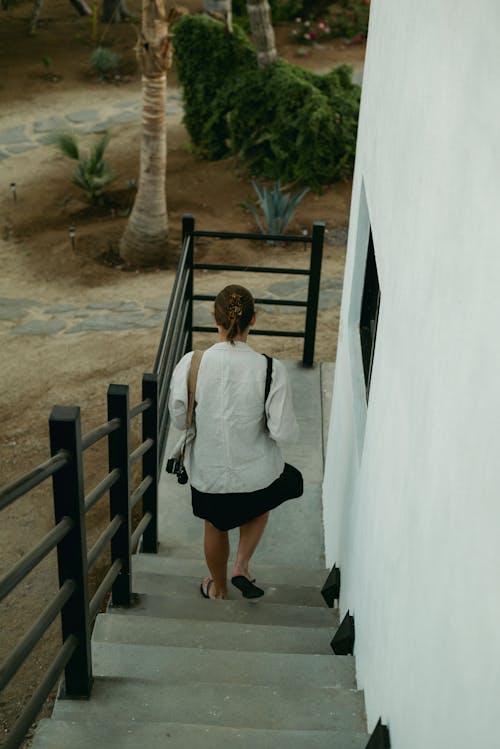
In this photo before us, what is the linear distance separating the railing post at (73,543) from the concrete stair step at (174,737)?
198mm

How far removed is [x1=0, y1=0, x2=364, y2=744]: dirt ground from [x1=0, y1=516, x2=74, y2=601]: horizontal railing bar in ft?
6.32

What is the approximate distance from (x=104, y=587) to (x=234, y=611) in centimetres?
99

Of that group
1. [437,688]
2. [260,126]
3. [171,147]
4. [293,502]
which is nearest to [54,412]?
[437,688]

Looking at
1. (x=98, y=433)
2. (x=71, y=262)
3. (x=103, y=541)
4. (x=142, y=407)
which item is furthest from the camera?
(x=71, y=262)

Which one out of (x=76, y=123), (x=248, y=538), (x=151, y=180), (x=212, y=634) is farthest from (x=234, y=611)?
(x=76, y=123)

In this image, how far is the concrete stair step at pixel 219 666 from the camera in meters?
3.35

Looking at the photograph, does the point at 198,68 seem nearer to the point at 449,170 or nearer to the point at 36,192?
the point at 36,192

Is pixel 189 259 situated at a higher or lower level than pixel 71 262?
higher

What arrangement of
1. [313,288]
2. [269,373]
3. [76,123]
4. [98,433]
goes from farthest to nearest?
[76,123] < [313,288] < [269,373] < [98,433]

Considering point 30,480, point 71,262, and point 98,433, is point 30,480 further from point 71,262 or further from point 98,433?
point 71,262

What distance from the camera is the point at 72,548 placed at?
9.16ft

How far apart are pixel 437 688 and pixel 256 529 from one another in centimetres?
260

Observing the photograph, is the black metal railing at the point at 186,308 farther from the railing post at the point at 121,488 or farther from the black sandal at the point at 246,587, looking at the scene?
the black sandal at the point at 246,587

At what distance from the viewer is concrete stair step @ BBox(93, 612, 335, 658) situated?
3.64 m
